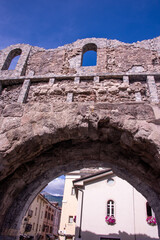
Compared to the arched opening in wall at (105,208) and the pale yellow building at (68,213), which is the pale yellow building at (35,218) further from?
the arched opening in wall at (105,208)

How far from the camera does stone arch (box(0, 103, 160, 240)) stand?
3457mm

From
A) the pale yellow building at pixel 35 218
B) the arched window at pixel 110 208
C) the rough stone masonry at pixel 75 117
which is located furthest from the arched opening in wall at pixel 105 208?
the pale yellow building at pixel 35 218

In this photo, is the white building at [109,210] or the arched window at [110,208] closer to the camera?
the white building at [109,210]

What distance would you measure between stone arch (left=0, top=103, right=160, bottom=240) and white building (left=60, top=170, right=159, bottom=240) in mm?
8049

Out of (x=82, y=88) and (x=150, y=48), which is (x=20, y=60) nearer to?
(x=82, y=88)

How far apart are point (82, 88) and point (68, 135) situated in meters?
1.95

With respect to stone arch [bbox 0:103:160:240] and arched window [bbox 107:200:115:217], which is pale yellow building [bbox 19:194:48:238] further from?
stone arch [bbox 0:103:160:240]

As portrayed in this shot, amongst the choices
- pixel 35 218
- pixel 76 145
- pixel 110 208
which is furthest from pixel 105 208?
pixel 35 218

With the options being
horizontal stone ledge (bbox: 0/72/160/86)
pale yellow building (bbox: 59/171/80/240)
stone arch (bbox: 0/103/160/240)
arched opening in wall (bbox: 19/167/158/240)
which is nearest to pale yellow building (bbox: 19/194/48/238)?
pale yellow building (bbox: 59/171/80/240)

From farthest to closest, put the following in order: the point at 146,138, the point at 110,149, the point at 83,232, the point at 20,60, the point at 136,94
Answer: the point at 83,232 < the point at 20,60 < the point at 136,94 < the point at 110,149 < the point at 146,138

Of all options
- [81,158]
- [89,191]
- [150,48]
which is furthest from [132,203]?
[150,48]

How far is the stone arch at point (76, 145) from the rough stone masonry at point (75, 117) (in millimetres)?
16

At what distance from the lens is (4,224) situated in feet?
16.4

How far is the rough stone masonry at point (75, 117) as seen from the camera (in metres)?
3.54
